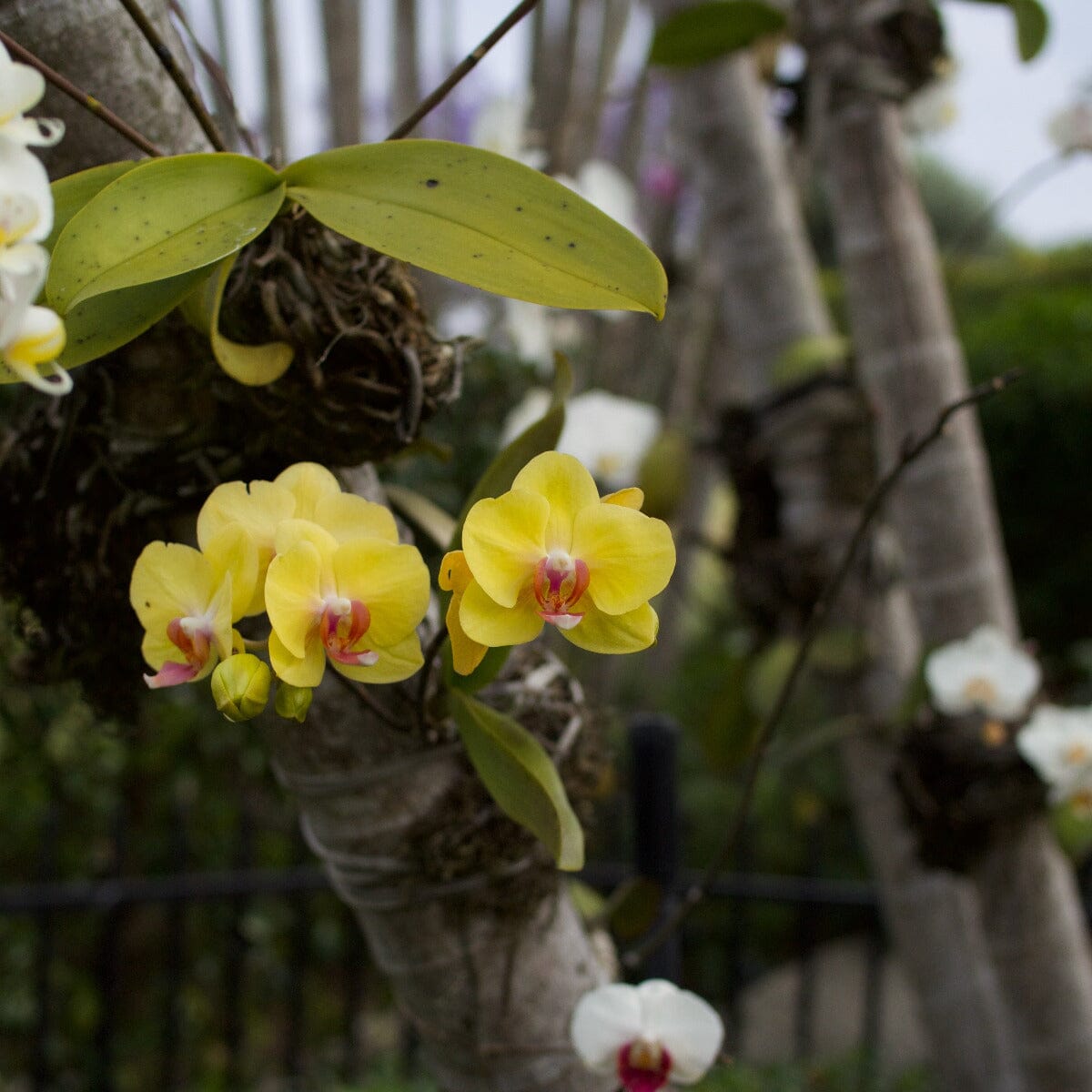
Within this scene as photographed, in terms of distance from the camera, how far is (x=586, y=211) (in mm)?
347

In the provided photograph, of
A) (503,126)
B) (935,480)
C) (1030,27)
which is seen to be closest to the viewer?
(1030,27)

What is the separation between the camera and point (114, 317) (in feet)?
1.20

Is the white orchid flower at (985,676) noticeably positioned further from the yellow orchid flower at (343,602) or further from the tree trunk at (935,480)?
the yellow orchid flower at (343,602)

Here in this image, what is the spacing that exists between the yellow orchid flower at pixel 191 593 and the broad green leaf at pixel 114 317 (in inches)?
2.9

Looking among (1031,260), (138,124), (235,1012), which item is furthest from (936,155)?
(138,124)

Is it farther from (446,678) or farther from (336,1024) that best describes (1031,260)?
(446,678)

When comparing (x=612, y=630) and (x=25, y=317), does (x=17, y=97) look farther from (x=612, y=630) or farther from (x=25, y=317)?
(x=612, y=630)

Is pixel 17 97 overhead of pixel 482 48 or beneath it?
beneath

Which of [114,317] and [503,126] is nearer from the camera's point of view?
[114,317]

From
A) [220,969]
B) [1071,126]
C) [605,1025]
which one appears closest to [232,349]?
[605,1025]

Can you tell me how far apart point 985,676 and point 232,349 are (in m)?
0.72

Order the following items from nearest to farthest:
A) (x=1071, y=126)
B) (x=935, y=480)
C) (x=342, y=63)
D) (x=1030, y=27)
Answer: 1. (x=1030, y=27)
2. (x=935, y=480)
3. (x=1071, y=126)
4. (x=342, y=63)

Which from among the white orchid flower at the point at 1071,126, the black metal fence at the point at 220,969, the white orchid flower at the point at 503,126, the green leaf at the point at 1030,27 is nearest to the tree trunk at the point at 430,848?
the white orchid flower at the point at 503,126

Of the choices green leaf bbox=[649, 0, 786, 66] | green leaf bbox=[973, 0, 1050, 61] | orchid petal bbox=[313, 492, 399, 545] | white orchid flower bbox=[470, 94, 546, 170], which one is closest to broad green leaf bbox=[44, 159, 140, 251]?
orchid petal bbox=[313, 492, 399, 545]
